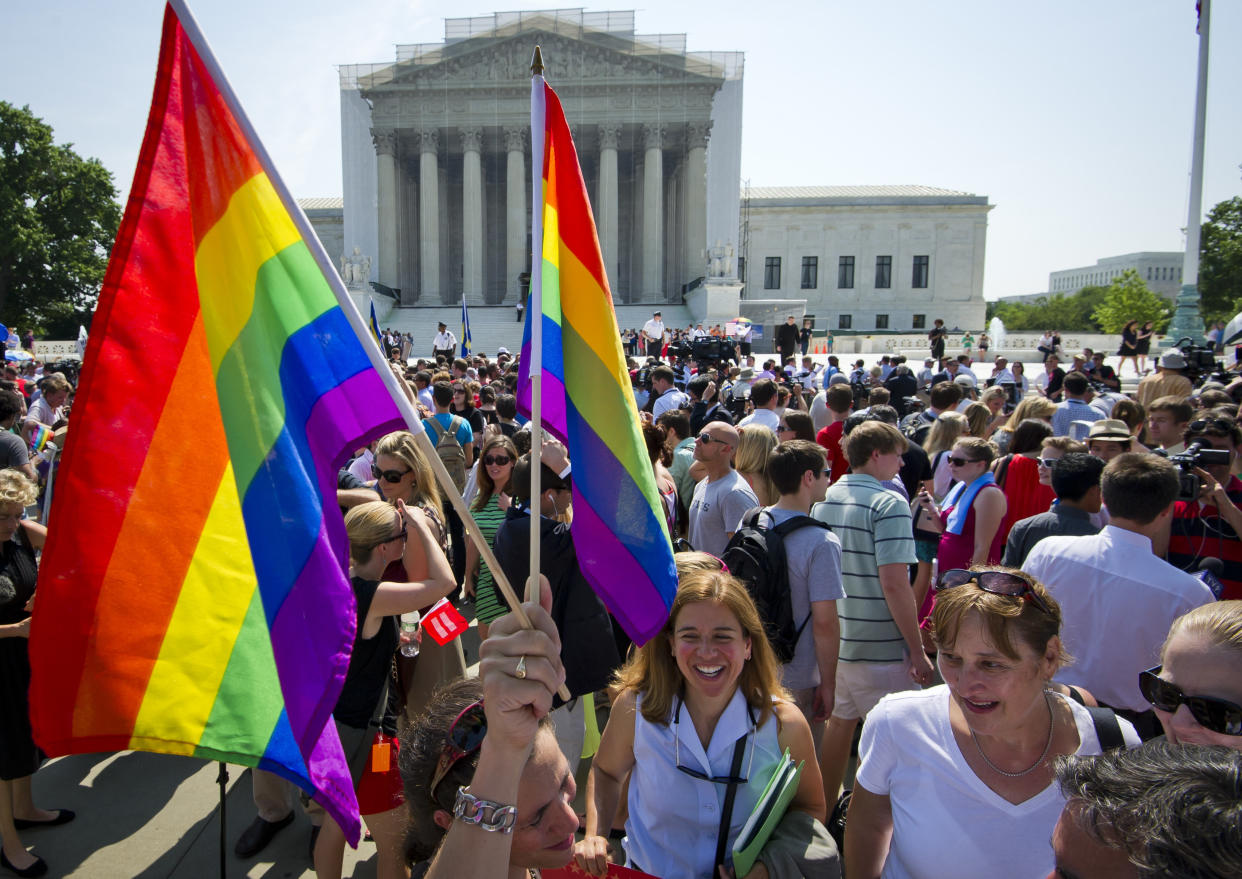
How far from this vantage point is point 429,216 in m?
41.4

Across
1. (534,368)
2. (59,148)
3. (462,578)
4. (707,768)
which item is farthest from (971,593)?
(59,148)

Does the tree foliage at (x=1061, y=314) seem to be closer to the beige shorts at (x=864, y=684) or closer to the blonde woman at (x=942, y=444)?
the blonde woman at (x=942, y=444)

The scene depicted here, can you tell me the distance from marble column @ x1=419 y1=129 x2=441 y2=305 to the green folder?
4133 cm

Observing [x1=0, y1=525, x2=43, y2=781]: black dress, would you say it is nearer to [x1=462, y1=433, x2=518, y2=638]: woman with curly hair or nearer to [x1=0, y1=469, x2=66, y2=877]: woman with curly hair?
[x1=0, y1=469, x2=66, y2=877]: woman with curly hair

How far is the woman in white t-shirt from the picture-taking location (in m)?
2.01

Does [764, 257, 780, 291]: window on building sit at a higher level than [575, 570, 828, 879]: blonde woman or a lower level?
higher

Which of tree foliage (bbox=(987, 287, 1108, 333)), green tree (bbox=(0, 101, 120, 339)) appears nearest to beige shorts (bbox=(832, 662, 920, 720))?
green tree (bbox=(0, 101, 120, 339))

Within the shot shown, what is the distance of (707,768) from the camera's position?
225 cm

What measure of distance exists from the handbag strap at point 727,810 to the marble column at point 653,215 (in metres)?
40.1

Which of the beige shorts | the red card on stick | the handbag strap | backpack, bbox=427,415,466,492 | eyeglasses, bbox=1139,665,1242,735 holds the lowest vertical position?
the beige shorts

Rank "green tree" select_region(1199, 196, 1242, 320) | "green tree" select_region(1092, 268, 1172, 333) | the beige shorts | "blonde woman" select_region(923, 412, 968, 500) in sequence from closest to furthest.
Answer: the beige shorts → "blonde woman" select_region(923, 412, 968, 500) → "green tree" select_region(1199, 196, 1242, 320) → "green tree" select_region(1092, 268, 1172, 333)

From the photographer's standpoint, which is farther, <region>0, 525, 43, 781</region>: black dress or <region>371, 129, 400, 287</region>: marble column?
<region>371, 129, 400, 287</region>: marble column

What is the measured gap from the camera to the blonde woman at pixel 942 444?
607cm

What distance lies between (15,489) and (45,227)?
50.3 meters
